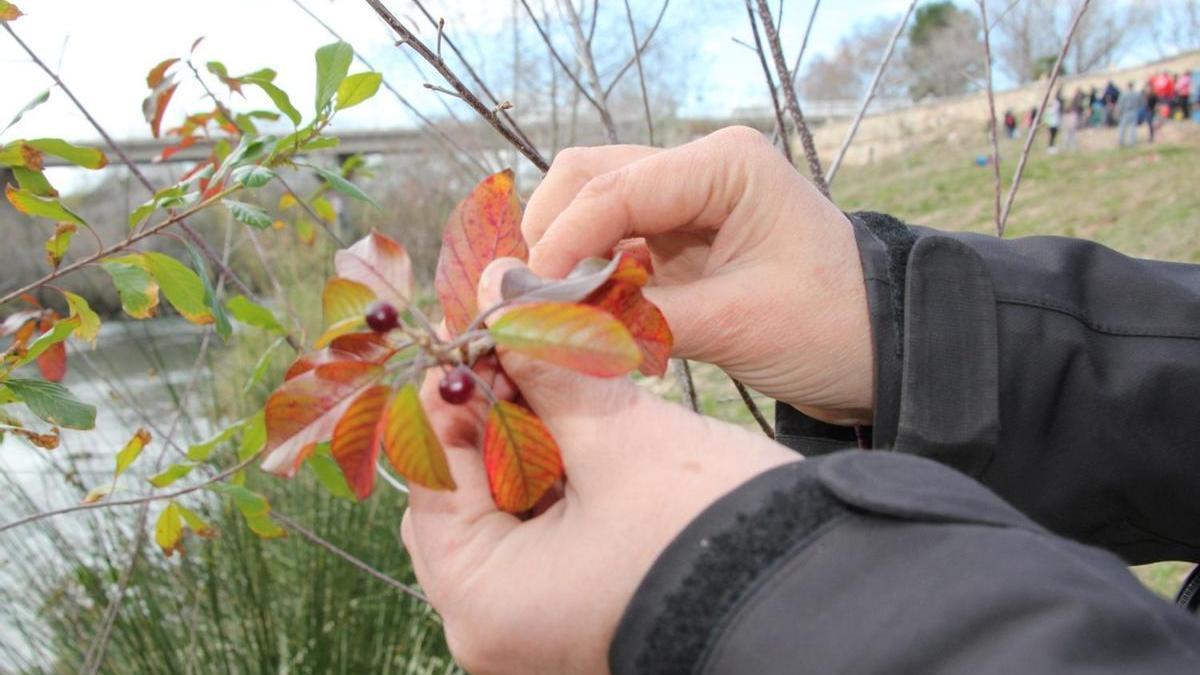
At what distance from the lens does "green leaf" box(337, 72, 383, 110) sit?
3.61 feet

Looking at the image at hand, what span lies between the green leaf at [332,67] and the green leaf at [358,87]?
0.02 meters

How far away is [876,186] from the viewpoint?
65.9ft

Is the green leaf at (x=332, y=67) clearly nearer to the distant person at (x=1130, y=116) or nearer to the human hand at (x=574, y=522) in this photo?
the human hand at (x=574, y=522)

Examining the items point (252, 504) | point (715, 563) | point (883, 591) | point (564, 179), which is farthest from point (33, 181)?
point (883, 591)

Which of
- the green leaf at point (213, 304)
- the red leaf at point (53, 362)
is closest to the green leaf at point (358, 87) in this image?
the green leaf at point (213, 304)

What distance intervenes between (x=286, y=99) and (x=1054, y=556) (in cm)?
109

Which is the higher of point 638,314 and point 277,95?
point 277,95

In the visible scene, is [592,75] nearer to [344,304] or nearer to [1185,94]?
[344,304]

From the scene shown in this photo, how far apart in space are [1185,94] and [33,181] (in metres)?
21.8

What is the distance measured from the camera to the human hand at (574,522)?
25.6 inches

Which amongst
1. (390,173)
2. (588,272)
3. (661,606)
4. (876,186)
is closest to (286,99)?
(588,272)

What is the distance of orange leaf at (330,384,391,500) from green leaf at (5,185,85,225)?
29.5 inches

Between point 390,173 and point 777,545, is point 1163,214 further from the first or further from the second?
point 777,545

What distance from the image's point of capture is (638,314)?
762 millimetres
